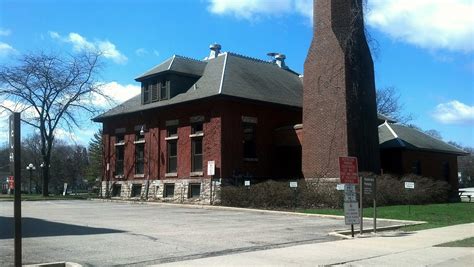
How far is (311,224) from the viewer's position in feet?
65.2

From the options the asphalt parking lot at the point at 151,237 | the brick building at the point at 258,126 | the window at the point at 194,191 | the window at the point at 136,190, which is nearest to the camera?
the asphalt parking lot at the point at 151,237

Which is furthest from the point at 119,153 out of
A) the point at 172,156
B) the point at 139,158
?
the point at 172,156

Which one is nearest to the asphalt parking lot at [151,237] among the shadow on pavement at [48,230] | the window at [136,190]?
the shadow on pavement at [48,230]

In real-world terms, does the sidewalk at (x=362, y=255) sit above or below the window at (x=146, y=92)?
below

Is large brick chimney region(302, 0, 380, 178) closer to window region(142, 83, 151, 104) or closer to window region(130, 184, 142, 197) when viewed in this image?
window region(142, 83, 151, 104)

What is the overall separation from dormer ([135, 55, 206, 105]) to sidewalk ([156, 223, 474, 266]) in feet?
79.9

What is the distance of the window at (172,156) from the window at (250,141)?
5.06m

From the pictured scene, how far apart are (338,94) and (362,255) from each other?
753 inches

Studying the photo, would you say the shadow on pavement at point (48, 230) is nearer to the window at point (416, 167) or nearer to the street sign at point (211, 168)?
the street sign at point (211, 168)

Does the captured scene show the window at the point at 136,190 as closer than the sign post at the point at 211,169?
No

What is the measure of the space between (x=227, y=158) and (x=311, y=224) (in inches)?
562

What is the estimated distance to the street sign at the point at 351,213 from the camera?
16141mm

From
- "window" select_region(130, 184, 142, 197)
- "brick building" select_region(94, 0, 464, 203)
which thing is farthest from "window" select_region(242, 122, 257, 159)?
"window" select_region(130, 184, 142, 197)

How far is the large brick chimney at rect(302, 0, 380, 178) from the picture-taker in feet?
99.7
